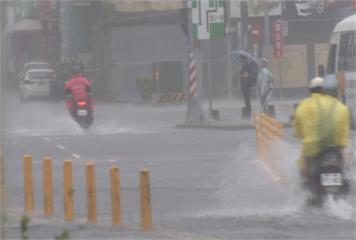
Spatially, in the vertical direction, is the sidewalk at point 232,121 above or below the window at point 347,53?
below

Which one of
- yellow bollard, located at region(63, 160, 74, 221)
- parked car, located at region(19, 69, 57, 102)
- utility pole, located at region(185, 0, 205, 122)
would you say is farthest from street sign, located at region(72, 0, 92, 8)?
yellow bollard, located at region(63, 160, 74, 221)

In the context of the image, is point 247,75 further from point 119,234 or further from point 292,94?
point 119,234

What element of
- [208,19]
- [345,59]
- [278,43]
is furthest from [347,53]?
[278,43]

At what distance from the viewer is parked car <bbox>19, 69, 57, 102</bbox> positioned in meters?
48.9

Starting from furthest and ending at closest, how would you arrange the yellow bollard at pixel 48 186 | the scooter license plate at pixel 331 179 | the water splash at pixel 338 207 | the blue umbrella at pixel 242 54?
the blue umbrella at pixel 242 54, the yellow bollard at pixel 48 186, the water splash at pixel 338 207, the scooter license plate at pixel 331 179

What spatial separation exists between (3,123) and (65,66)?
47447 millimetres

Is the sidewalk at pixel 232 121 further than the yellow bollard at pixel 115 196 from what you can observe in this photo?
Yes

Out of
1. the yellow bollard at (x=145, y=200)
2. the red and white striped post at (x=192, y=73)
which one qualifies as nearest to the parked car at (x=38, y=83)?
the red and white striped post at (x=192, y=73)

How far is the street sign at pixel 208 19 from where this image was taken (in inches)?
1206

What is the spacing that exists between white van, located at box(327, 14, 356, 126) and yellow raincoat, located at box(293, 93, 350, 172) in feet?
45.1

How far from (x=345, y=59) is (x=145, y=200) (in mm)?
16699

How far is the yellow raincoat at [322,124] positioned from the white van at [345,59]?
13.8 meters

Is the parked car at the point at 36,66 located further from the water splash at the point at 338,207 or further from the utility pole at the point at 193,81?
the water splash at the point at 338,207

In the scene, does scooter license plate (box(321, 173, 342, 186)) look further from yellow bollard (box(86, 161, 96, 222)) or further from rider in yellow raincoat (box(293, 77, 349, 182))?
yellow bollard (box(86, 161, 96, 222))
